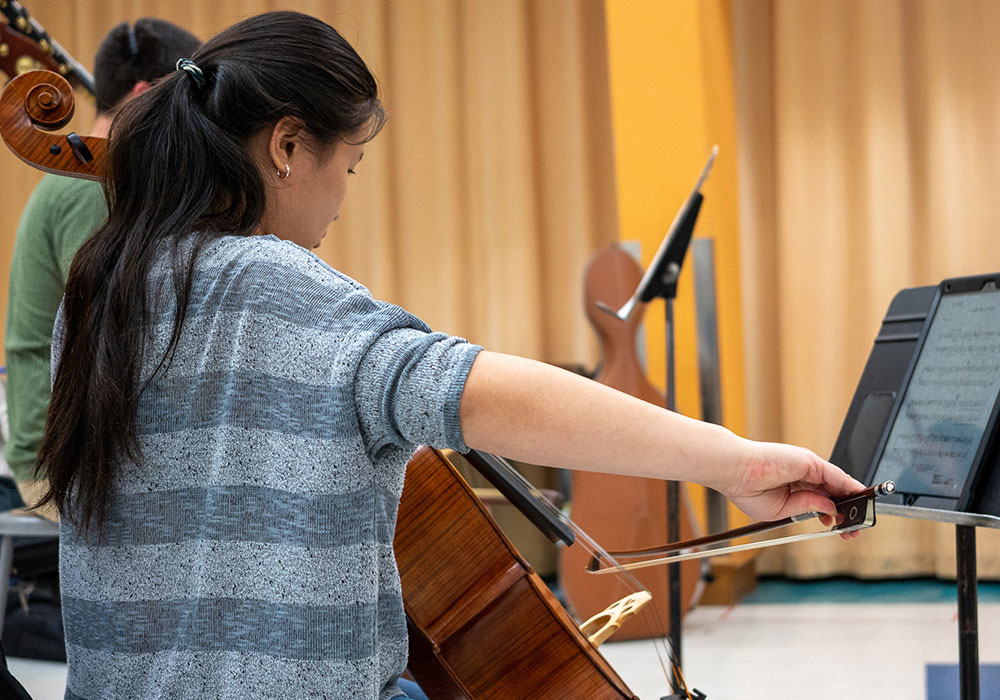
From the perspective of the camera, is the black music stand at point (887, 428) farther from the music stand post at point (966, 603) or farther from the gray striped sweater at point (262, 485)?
the gray striped sweater at point (262, 485)

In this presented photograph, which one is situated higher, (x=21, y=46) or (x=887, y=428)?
(x=21, y=46)

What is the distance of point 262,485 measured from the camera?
2.53 feet

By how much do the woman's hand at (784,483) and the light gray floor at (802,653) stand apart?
1666 millimetres

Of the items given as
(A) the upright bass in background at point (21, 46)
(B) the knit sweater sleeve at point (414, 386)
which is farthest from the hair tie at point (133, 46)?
(B) the knit sweater sleeve at point (414, 386)

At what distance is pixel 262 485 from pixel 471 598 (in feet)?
1.67

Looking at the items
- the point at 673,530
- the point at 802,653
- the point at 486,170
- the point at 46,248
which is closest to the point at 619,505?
the point at 802,653

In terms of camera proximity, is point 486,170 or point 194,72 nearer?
point 194,72

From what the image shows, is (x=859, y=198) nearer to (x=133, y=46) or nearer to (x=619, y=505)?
(x=619, y=505)

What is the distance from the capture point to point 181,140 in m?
0.85

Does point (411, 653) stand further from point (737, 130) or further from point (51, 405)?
point (737, 130)

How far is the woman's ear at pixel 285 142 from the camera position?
2.83 ft

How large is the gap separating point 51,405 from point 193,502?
172 millimetres

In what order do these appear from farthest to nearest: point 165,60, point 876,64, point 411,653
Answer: point 876,64, point 165,60, point 411,653

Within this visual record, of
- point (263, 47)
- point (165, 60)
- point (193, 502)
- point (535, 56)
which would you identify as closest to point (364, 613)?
point (193, 502)
